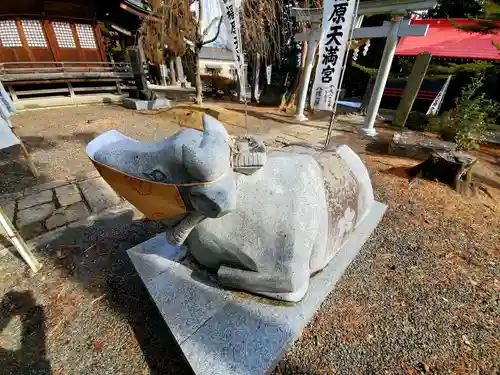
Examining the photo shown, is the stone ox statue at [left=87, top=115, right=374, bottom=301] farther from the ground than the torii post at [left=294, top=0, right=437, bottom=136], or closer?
closer

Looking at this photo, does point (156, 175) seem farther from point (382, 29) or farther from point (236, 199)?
point (382, 29)

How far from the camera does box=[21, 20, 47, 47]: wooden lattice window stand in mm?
9430

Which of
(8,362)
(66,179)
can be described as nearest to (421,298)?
(8,362)

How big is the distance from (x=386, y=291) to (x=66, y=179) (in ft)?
18.0

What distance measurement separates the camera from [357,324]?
2123 mm

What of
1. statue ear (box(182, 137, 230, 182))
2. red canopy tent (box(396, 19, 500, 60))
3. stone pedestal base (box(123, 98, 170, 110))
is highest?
red canopy tent (box(396, 19, 500, 60))

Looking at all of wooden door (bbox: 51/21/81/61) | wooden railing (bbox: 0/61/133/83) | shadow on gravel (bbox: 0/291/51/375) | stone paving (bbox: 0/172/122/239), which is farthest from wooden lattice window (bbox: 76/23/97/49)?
shadow on gravel (bbox: 0/291/51/375)

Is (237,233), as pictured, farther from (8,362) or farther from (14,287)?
(14,287)

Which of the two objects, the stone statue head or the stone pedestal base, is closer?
the stone statue head

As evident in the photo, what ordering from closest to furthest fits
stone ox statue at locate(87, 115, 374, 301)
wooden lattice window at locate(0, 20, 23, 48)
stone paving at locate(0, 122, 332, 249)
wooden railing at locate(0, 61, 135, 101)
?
stone ox statue at locate(87, 115, 374, 301) → stone paving at locate(0, 122, 332, 249) → wooden lattice window at locate(0, 20, 23, 48) → wooden railing at locate(0, 61, 135, 101)

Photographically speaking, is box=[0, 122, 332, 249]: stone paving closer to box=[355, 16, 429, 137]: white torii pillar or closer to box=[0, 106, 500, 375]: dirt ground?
box=[0, 106, 500, 375]: dirt ground

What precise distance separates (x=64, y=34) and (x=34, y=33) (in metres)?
1.02

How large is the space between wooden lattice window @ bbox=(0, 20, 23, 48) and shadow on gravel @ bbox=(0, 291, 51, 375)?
11.7 metres

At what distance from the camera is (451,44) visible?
11.1m
